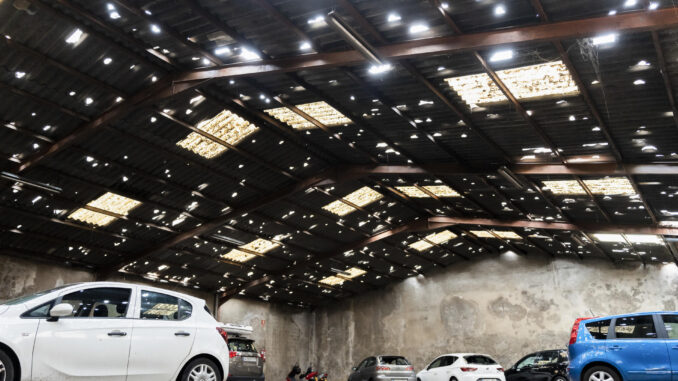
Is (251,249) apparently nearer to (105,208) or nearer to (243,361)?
(105,208)

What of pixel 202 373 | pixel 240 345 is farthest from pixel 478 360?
pixel 202 373

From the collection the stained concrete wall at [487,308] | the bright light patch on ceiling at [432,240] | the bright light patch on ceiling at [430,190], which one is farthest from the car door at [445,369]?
the stained concrete wall at [487,308]

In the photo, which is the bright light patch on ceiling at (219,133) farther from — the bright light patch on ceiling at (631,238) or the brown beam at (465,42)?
the bright light patch on ceiling at (631,238)

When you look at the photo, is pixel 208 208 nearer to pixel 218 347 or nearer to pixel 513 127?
pixel 513 127

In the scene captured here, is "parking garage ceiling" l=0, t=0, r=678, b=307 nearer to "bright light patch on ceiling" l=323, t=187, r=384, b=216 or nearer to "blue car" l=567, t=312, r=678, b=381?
"bright light patch on ceiling" l=323, t=187, r=384, b=216

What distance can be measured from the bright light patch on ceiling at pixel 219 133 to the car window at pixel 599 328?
10535 mm

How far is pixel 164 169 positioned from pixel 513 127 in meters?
10.6

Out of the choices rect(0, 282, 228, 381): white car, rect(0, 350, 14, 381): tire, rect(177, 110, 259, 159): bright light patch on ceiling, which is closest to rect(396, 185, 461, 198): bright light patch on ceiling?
rect(177, 110, 259, 159): bright light patch on ceiling

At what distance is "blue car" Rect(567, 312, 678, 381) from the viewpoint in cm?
970

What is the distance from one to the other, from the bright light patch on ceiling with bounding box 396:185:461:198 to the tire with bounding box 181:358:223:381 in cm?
1578

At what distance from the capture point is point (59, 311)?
682cm

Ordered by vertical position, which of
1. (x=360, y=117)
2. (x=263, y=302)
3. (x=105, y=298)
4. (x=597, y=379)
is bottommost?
(x=597, y=379)

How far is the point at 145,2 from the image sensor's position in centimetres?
1175

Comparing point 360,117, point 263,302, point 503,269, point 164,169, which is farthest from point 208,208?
point 503,269
